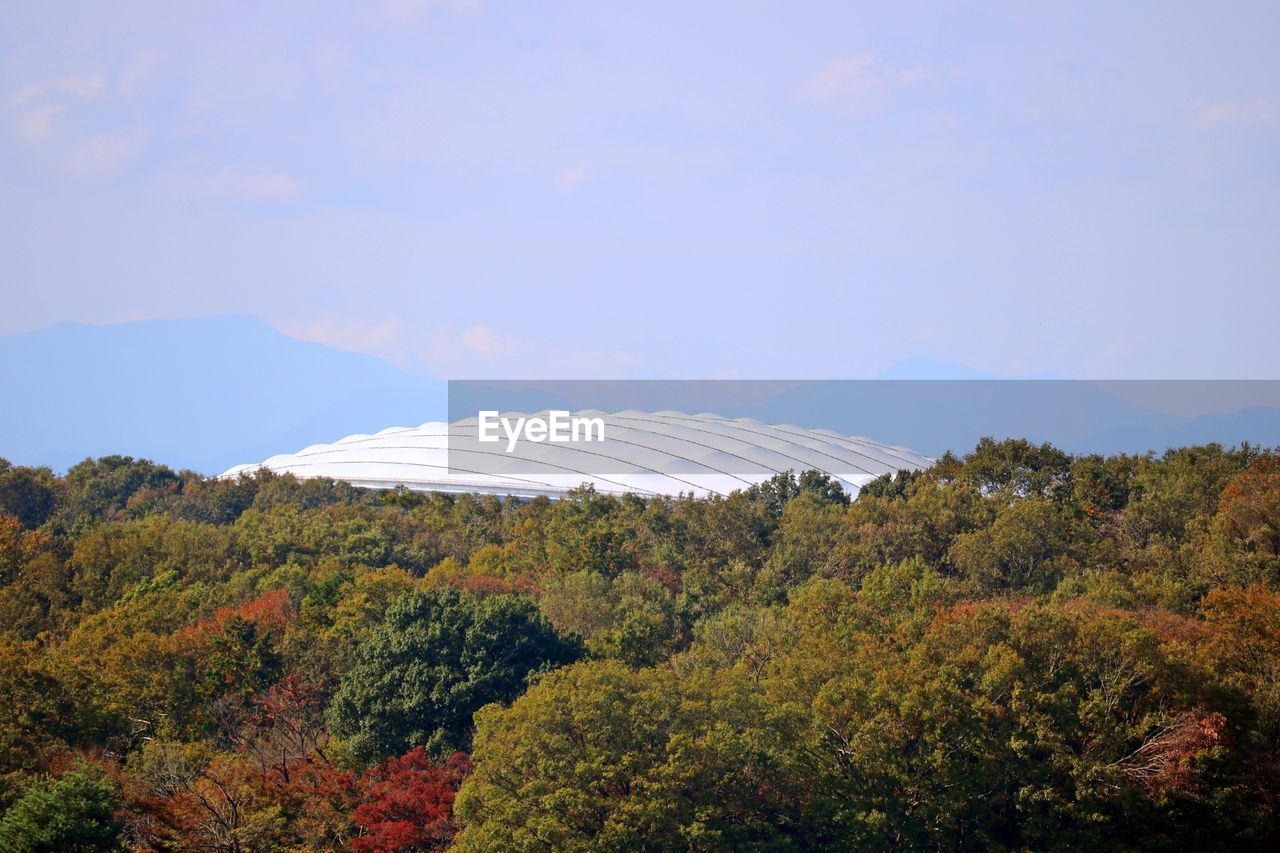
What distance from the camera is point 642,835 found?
2591 cm

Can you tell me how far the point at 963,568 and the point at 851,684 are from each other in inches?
598

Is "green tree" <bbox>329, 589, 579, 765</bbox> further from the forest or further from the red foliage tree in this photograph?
the red foliage tree

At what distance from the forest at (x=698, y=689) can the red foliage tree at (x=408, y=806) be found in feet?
0.33

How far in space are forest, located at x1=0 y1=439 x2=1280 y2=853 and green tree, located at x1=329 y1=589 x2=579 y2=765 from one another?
0.09 m

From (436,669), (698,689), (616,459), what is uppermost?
(616,459)

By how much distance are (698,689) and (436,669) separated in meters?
7.62

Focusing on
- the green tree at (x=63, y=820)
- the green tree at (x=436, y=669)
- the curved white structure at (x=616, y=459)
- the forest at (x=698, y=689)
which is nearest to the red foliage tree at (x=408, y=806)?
the forest at (x=698, y=689)

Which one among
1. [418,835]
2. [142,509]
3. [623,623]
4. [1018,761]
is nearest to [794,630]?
[623,623]

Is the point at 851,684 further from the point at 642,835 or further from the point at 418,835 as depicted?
the point at 418,835

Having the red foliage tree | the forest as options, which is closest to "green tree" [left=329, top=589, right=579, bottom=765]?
the forest

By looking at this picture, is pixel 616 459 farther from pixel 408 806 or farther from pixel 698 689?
pixel 408 806

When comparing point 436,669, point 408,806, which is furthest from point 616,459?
point 408,806

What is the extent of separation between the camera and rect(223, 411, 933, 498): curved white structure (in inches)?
2891

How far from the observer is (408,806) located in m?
28.4
